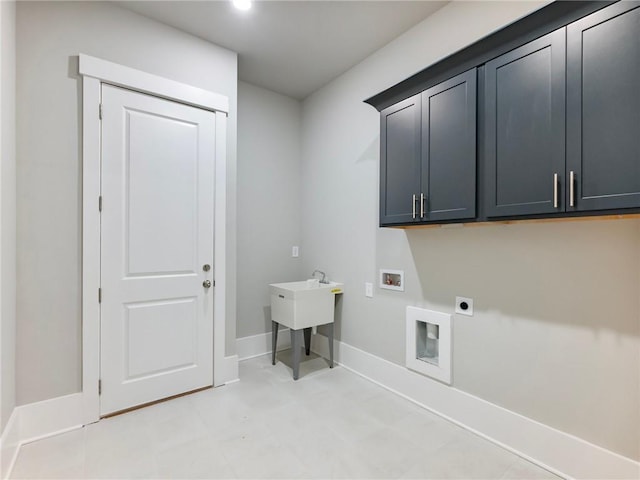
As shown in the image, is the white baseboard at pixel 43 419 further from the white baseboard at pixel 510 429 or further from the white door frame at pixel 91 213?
the white baseboard at pixel 510 429

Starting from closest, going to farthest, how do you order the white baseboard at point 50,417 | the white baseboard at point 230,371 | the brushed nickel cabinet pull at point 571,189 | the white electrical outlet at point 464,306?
the brushed nickel cabinet pull at point 571,189
the white baseboard at point 50,417
the white electrical outlet at point 464,306
the white baseboard at point 230,371

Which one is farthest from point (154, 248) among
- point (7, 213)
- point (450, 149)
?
point (450, 149)

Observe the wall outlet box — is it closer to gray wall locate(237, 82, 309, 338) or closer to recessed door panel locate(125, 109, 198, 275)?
gray wall locate(237, 82, 309, 338)

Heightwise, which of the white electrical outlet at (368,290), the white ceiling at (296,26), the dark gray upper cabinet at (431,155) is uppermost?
the white ceiling at (296,26)

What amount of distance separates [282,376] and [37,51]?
302cm

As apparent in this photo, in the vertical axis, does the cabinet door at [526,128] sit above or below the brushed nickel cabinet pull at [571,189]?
above

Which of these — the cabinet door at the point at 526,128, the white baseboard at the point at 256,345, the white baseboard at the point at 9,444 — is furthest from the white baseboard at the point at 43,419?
the cabinet door at the point at 526,128

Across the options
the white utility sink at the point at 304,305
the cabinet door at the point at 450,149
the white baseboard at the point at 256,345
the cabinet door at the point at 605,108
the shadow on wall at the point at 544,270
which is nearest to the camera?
the cabinet door at the point at 605,108

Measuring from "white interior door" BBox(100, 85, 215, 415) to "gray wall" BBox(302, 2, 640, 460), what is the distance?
4.47 ft

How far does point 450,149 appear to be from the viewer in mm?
1938

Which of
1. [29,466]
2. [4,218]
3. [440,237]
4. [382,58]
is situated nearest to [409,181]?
[440,237]

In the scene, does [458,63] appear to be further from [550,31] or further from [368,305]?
[368,305]

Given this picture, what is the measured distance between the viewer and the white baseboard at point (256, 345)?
3336 millimetres

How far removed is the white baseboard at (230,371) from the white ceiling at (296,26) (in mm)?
2765
